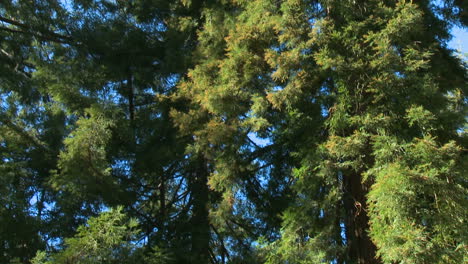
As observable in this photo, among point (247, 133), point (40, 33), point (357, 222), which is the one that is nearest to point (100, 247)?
point (247, 133)

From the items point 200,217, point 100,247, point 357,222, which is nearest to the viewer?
point 100,247

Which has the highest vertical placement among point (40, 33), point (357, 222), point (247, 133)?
point (40, 33)

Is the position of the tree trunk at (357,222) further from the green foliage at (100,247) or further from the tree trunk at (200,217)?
the green foliage at (100,247)

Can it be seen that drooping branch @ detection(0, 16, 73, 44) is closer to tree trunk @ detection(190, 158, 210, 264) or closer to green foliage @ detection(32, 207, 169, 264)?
tree trunk @ detection(190, 158, 210, 264)

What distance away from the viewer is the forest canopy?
190 inches

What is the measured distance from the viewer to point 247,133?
20.9ft

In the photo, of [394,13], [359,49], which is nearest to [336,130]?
[359,49]

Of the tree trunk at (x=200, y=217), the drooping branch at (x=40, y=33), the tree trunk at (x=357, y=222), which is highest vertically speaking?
the drooping branch at (x=40, y=33)

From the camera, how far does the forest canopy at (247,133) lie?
15.8 ft

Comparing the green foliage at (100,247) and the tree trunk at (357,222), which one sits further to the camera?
the tree trunk at (357,222)

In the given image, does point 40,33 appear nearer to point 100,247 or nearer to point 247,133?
point 247,133

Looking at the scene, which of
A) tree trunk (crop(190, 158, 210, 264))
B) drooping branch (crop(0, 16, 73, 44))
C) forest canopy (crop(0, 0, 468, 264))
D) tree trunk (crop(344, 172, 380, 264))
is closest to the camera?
forest canopy (crop(0, 0, 468, 264))

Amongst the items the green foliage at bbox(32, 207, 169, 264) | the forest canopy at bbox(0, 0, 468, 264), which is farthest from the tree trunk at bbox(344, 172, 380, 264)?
the green foliage at bbox(32, 207, 169, 264)

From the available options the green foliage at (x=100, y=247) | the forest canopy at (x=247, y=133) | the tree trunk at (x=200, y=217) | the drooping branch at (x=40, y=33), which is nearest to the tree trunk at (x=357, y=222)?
the forest canopy at (x=247, y=133)
